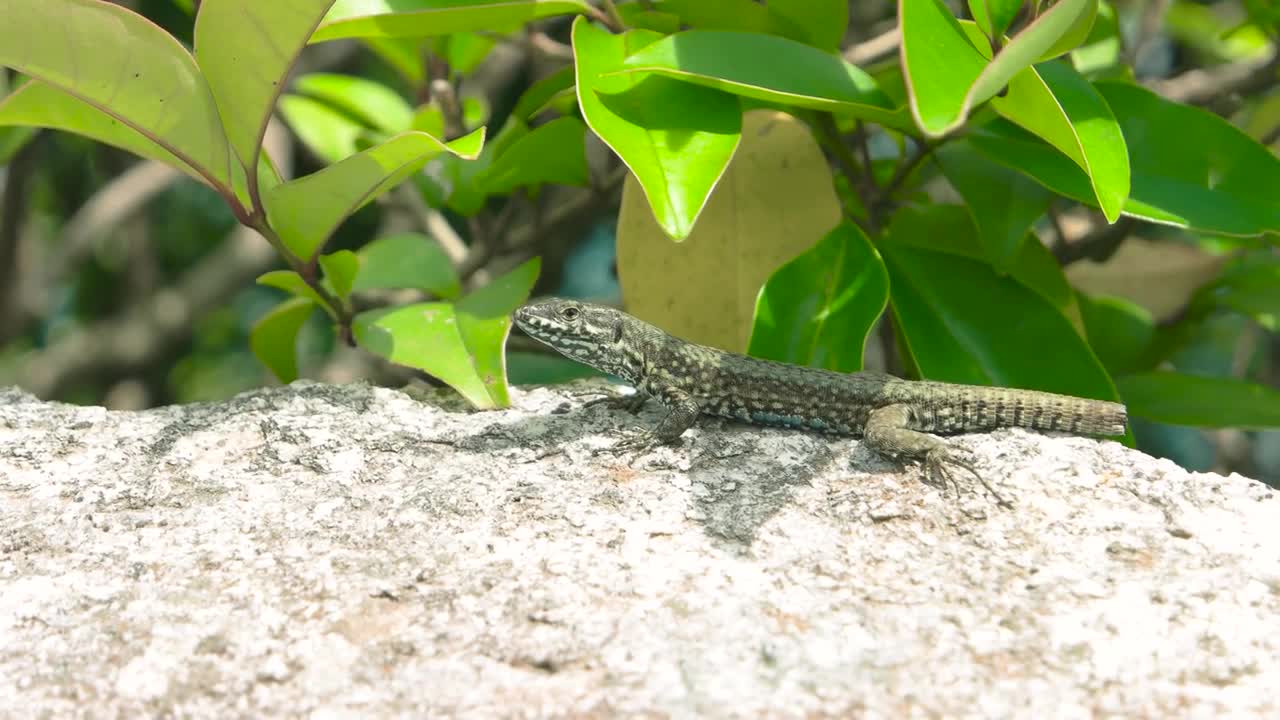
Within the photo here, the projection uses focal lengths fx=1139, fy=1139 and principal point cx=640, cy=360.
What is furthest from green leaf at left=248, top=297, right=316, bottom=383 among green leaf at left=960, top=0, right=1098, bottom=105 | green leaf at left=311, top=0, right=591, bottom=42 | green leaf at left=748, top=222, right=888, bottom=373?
green leaf at left=960, top=0, right=1098, bottom=105

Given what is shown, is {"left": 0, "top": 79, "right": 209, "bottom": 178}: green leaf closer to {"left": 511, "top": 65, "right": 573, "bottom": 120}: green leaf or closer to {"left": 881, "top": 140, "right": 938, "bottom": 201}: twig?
{"left": 511, "top": 65, "right": 573, "bottom": 120}: green leaf

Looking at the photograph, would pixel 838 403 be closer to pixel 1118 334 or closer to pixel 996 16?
pixel 996 16

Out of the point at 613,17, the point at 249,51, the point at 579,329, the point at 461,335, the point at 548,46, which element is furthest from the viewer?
the point at 548,46

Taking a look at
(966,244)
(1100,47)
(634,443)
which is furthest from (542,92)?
(1100,47)

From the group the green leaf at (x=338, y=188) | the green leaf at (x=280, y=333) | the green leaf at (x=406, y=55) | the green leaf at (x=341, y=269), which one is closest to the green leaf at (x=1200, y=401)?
the green leaf at (x=338, y=188)

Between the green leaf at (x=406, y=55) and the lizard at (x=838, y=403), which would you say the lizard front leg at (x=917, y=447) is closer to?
the lizard at (x=838, y=403)
